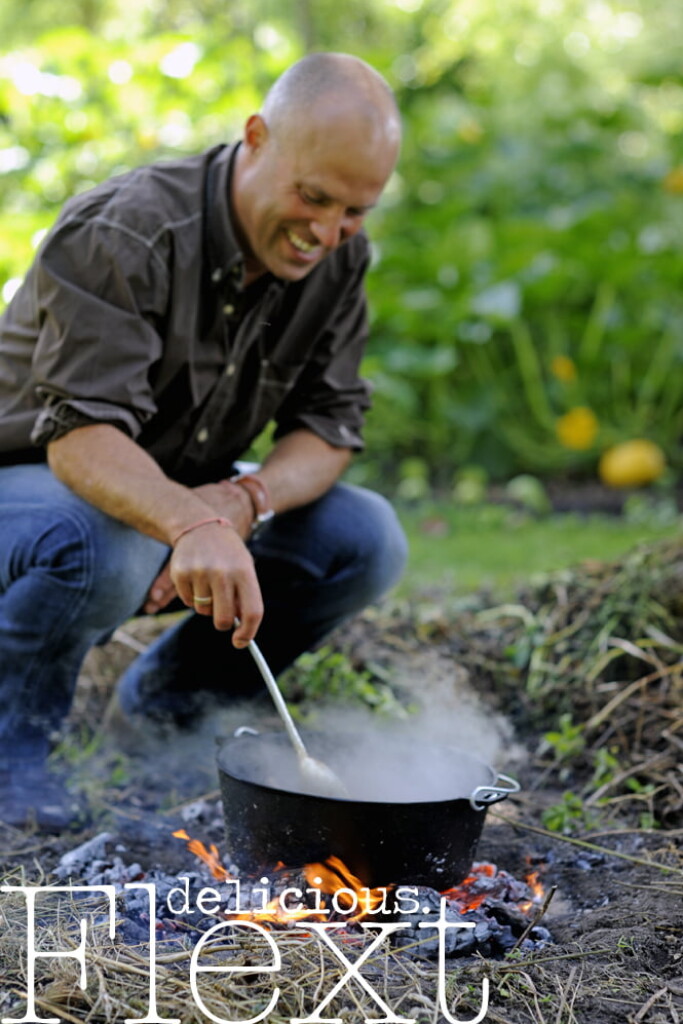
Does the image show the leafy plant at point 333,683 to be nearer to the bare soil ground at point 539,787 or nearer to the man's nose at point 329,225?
the bare soil ground at point 539,787

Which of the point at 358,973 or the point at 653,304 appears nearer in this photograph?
the point at 358,973

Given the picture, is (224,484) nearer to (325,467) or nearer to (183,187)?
(325,467)

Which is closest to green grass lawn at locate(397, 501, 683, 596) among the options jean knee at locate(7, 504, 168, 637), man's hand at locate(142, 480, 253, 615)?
man's hand at locate(142, 480, 253, 615)

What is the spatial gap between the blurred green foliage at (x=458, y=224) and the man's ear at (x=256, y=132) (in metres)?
1.72

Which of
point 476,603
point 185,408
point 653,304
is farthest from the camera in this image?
point 653,304

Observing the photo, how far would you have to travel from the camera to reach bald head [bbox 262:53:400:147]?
2292 millimetres

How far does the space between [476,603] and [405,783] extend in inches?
54.0

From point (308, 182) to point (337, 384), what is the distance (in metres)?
0.70

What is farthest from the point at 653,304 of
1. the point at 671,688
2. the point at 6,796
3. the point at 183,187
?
the point at 6,796

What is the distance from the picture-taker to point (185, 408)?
2.58 meters

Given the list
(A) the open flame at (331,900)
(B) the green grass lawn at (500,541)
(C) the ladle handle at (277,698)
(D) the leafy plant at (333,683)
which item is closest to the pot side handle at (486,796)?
(A) the open flame at (331,900)

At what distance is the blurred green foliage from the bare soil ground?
6.04 ft

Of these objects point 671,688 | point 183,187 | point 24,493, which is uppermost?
point 183,187

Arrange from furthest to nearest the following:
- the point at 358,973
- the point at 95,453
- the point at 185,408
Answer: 1. the point at 185,408
2. the point at 95,453
3. the point at 358,973
